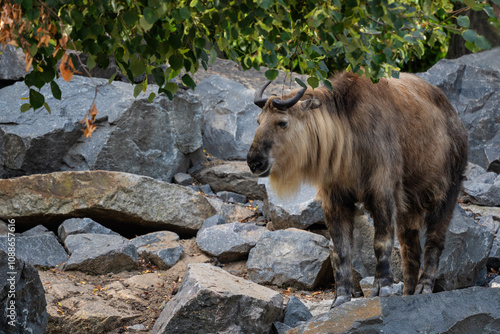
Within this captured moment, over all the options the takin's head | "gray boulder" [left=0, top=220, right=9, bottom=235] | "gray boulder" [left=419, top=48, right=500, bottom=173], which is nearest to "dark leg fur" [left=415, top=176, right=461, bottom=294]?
the takin's head

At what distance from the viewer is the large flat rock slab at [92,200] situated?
7.15m

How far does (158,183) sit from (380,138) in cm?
323

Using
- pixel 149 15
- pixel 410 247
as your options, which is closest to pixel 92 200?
pixel 410 247

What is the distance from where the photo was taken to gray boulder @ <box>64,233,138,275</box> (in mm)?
6445

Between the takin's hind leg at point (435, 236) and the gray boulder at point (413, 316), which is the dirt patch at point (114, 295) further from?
the gray boulder at point (413, 316)

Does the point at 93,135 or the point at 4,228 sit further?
the point at 93,135

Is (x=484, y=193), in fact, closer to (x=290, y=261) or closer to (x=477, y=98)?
(x=477, y=98)

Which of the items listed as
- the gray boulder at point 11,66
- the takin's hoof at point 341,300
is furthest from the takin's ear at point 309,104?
the gray boulder at point 11,66

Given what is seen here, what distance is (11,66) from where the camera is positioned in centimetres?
942

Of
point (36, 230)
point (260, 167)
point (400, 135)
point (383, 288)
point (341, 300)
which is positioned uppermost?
point (400, 135)

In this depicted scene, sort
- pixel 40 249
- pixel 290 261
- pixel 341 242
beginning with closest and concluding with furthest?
pixel 341 242 < pixel 40 249 < pixel 290 261

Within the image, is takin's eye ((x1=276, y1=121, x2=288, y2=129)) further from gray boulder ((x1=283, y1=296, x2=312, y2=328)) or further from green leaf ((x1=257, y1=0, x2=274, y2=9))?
green leaf ((x1=257, y1=0, x2=274, y2=9))

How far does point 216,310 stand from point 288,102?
1.79 meters

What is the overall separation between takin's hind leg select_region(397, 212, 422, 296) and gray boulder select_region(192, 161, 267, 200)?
2667 millimetres
